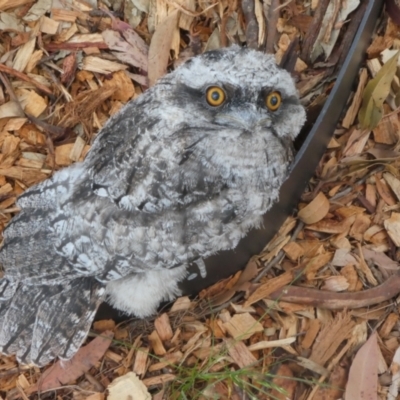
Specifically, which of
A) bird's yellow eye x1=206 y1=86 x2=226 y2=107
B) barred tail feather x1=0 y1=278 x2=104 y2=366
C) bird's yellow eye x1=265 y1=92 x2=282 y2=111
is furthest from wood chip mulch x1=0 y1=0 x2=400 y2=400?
bird's yellow eye x1=206 y1=86 x2=226 y2=107

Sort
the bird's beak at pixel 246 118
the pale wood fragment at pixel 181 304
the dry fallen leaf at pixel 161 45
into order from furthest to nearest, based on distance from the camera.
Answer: the dry fallen leaf at pixel 161 45 < the pale wood fragment at pixel 181 304 < the bird's beak at pixel 246 118

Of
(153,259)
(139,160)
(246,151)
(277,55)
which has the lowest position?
(153,259)

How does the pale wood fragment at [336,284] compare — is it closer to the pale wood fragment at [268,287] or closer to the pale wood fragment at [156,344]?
the pale wood fragment at [268,287]

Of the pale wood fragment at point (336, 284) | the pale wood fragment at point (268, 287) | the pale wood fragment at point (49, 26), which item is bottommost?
the pale wood fragment at point (268, 287)

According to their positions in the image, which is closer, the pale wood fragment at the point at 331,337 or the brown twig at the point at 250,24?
the pale wood fragment at the point at 331,337

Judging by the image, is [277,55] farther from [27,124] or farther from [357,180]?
[27,124]

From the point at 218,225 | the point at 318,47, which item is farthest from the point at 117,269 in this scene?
the point at 318,47

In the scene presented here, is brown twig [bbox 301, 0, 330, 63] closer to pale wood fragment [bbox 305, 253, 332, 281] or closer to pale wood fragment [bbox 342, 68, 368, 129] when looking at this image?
pale wood fragment [bbox 342, 68, 368, 129]

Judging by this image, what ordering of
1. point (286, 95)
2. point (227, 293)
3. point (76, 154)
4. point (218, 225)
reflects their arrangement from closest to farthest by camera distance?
point (286, 95)
point (218, 225)
point (227, 293)
point (76, 154)

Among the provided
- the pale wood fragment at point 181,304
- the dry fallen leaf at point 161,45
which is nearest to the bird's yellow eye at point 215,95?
the dry fallen leaf at point 161,45
